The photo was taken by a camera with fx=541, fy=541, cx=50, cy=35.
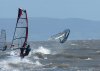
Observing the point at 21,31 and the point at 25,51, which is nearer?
the point at 21,31

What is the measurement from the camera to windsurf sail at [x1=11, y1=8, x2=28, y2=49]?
2101 inches

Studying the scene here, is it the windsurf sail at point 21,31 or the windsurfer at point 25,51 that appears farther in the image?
the windsurfer at point 25,51

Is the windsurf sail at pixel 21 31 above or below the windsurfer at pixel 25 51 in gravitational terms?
above

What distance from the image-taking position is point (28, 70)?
162 ft

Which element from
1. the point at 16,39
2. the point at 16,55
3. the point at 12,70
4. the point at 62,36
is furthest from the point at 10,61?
the point at 62,36

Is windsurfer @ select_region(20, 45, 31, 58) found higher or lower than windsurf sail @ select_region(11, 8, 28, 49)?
lower

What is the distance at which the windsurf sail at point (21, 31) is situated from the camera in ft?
175

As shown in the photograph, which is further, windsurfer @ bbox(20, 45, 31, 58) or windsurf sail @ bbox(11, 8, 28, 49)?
windsurfer @ bbox(20, 45, 31, 58)

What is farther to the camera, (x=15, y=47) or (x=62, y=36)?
(x=62, y=36)

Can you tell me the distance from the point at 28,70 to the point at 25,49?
4958 millimetres

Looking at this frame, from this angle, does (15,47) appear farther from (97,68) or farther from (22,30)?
(97,68)

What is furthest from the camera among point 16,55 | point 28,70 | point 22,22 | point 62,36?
point 62,36

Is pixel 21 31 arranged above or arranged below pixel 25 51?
above

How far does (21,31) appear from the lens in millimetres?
53969
